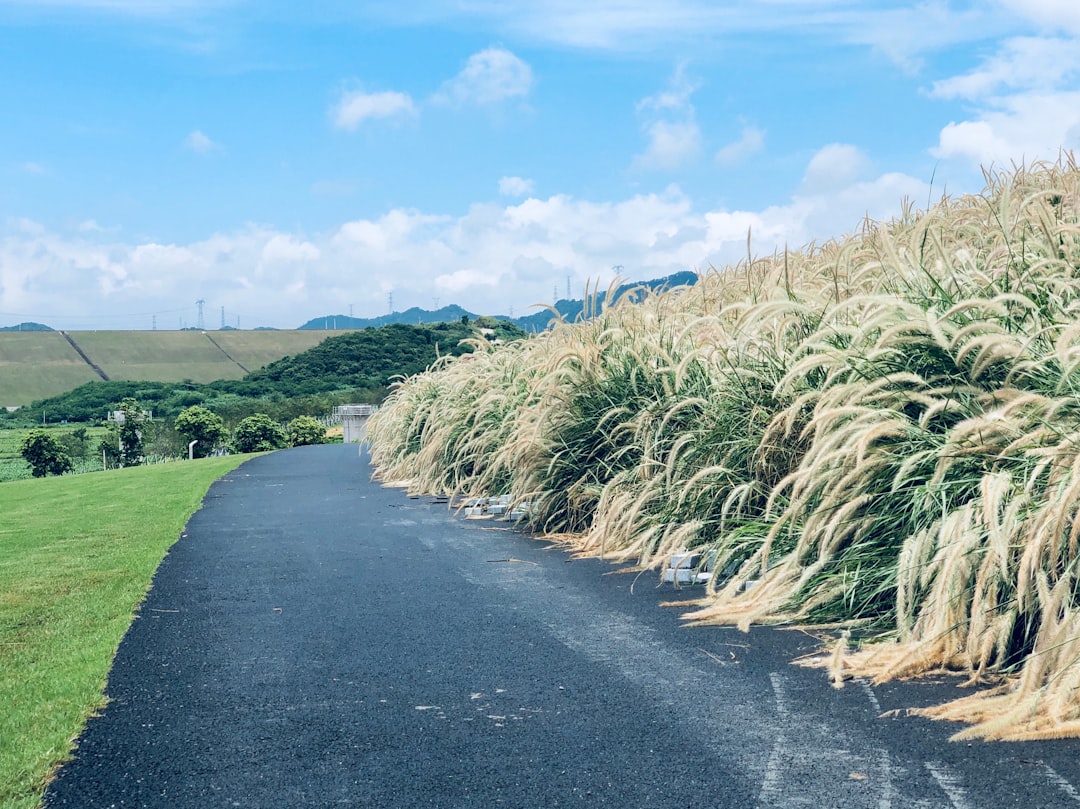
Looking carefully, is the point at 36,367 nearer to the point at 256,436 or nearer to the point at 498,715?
the point at 256,436

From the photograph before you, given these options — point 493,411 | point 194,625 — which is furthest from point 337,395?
point 194,625

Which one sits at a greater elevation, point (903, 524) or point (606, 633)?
point (903, 524)

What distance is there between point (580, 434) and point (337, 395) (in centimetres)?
5727

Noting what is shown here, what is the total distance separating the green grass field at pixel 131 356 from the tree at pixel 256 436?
98.2 metres

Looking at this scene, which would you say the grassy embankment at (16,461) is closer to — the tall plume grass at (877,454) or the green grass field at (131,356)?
the tall plume grass at (877,454)

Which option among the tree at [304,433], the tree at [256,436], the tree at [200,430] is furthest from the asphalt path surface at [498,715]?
the tree at [200,430]

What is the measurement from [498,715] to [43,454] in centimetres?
4655

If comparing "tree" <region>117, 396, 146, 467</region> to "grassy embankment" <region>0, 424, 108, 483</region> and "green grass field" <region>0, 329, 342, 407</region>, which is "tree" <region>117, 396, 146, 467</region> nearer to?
"grassy embankment" <region>0, 424, 108, 483</region>

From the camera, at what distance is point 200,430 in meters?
44.0

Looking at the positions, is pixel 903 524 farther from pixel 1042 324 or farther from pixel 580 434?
pixel 580 434

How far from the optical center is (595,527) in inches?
323

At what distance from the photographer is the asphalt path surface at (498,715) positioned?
3170 millimetres

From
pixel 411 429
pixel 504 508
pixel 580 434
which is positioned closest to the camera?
pixel 580 434

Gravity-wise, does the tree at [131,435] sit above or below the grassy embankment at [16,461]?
above
